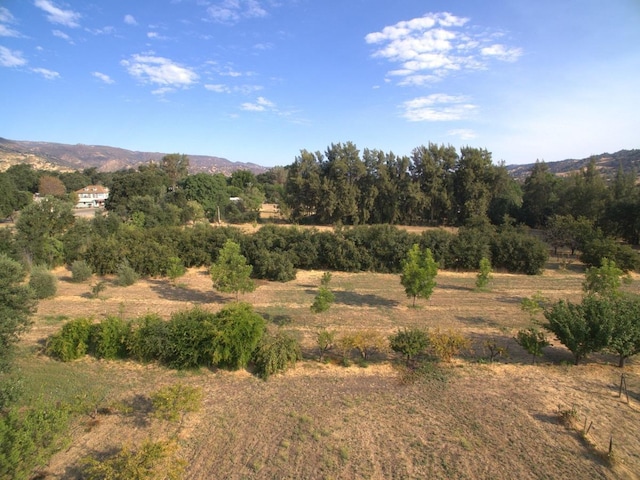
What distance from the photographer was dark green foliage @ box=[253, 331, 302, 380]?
10.8m

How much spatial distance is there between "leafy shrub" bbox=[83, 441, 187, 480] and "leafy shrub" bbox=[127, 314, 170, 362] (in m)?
4.18

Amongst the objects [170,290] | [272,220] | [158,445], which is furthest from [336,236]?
[272,220]

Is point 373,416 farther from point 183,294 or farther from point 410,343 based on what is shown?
point 183,294

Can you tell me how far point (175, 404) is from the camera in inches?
332

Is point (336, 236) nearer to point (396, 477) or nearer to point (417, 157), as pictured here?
point (396, 477)

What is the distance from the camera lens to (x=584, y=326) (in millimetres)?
11031

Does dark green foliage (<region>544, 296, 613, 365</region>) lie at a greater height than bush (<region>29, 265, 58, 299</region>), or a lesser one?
greater

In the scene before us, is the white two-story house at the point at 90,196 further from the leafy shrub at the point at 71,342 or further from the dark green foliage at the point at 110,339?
the dark green foliage at the point at 110,339

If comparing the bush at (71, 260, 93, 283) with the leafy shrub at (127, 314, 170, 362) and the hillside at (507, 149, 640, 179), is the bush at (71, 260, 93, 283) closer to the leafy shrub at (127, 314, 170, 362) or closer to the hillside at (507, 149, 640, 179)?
the leafy shrub at (127, 314, 170, 362)

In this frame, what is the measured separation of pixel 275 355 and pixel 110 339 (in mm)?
5337

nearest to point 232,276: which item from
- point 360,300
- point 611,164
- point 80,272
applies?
point 360,300

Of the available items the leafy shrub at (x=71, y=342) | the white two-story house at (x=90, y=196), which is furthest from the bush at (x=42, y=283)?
the white two-story house at (x=90, y=196)

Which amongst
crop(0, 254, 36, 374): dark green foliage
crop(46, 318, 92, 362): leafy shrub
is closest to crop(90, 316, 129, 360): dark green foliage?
crop(46, 318, 92, 362): leafy shrub

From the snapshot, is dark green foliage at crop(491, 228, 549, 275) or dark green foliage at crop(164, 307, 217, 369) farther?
dark green foliage at crop(491, 228, 549, 275)
